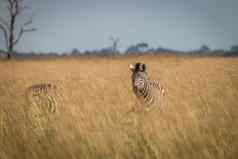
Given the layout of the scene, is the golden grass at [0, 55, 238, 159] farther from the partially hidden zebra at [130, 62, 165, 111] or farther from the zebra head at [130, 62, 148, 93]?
the zebra head at [130, 62, 148, 93]

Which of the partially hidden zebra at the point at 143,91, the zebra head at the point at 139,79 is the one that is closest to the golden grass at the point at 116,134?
the partially hidden zebra at the point at 143,91

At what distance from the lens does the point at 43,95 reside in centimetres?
539

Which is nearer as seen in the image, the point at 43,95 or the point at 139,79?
the point at 139,79

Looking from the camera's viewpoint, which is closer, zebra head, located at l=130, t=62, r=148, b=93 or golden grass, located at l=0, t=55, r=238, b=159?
golden grass, located at l=0, t=55, r=238, b=159

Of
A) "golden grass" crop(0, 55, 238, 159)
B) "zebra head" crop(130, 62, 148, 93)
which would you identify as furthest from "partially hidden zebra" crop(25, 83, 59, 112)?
"zebra head" crop(130, 62, 148, 93)

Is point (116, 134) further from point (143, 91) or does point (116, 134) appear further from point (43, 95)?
point (43, 95)

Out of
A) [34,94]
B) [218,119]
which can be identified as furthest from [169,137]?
[34,94]

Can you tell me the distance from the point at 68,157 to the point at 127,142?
0.52 meters

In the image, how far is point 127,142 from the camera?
8.93ft

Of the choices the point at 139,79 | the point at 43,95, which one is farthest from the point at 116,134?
the point at 43,95

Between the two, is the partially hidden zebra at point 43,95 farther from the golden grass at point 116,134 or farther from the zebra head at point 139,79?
the zebra head at point 139,79

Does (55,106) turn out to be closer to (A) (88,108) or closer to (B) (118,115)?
(A) (88,108)

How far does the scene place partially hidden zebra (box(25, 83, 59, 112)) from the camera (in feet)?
16.7

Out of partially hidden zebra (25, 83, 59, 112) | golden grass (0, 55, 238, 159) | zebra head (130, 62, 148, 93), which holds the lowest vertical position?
golden grass (0, 55, 238, 159)
